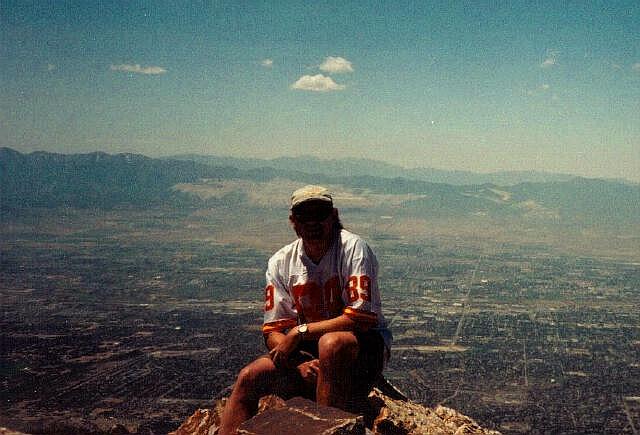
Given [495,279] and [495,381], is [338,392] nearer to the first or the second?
[495,381]

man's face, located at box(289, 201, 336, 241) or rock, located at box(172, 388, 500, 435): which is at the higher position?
man's face, located at box(289, 201, 336, 241)

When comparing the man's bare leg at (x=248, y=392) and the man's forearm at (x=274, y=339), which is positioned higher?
the man's forearm at (x=274, y=339)

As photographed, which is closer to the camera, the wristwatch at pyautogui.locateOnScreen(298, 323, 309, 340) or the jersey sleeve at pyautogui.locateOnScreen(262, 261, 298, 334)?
the wristwatch at pyautogui.locateOnScreen(298, 323, 309, 340)

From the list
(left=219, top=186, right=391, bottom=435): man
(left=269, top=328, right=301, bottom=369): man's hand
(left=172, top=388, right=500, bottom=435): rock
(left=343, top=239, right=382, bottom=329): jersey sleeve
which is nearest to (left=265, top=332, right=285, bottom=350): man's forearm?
(left=219, top=186, right=391, bottom=435): man

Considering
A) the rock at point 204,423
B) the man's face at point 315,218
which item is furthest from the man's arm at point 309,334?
the rock at point 204,423

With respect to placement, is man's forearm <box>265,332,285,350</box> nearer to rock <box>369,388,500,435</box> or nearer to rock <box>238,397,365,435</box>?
rock <box>238,397,365,435</box>

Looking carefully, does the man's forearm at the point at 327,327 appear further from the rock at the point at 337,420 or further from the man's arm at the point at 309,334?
the rock at the point at 337,420

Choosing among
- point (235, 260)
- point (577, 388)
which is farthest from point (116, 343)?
point (235, 260)
